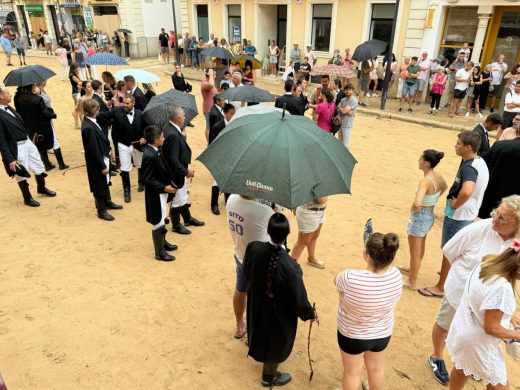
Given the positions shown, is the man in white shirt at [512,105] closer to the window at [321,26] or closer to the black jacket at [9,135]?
the window at [321,26]

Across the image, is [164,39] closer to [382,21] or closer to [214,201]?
[382,21]

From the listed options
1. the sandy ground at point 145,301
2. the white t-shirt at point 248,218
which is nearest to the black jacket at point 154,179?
the sandy ground at point 145,301

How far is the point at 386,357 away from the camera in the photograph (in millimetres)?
3934

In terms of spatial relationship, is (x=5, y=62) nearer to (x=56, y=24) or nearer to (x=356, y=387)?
(x=56, y=24)

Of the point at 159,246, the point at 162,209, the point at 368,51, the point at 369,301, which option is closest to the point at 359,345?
the point at 369,301

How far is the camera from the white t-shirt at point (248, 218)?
3414 mm

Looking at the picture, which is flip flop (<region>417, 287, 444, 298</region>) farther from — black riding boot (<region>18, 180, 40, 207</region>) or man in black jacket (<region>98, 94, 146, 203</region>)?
black riding boot (<region>18, 180, 40, 207</region>)

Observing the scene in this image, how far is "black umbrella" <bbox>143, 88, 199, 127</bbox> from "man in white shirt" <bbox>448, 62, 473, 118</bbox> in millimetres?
9565

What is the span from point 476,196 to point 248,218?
255 cm

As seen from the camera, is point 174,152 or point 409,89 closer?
point 174,152

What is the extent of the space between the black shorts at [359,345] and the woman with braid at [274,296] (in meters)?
0.28

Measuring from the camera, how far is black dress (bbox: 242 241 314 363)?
2.87 m

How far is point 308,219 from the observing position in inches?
186

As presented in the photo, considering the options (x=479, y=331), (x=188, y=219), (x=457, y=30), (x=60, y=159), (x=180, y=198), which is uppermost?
(x=457, y=30)
